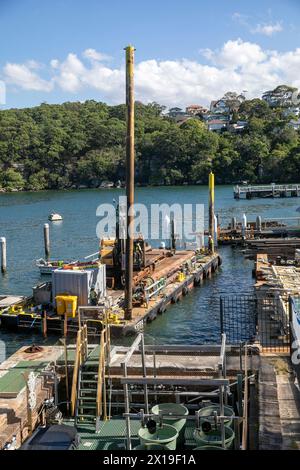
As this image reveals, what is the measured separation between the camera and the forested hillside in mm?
130750

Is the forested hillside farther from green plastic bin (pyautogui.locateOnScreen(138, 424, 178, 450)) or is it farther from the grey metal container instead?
green plastic bin (pyautogui.locateOnScreen(138, 424, 178, 450))

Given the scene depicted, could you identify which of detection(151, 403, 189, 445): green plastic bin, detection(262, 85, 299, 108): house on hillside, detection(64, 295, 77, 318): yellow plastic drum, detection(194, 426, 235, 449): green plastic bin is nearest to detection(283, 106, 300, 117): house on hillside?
detection(262, 85, 299, 108): house on hillside

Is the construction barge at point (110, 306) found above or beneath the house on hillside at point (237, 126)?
beneath

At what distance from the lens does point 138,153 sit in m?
141

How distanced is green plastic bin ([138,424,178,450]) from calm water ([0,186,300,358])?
7353mm

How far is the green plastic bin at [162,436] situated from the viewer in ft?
32.2

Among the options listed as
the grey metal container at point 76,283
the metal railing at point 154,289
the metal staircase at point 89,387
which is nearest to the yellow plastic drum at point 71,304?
the grey metal container at point 76,283

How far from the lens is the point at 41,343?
23078 millimetres

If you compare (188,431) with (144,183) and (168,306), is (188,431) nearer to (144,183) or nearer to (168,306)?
(168,306)

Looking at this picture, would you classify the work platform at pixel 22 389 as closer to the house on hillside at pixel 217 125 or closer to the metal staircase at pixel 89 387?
the metal staircase at pixel 89 387

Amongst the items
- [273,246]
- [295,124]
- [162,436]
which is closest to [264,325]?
[162,436]

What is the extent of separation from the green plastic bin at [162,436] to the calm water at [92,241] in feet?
24.1

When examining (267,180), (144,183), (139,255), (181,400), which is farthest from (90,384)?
(144,183)

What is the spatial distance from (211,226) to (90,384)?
29.7m
